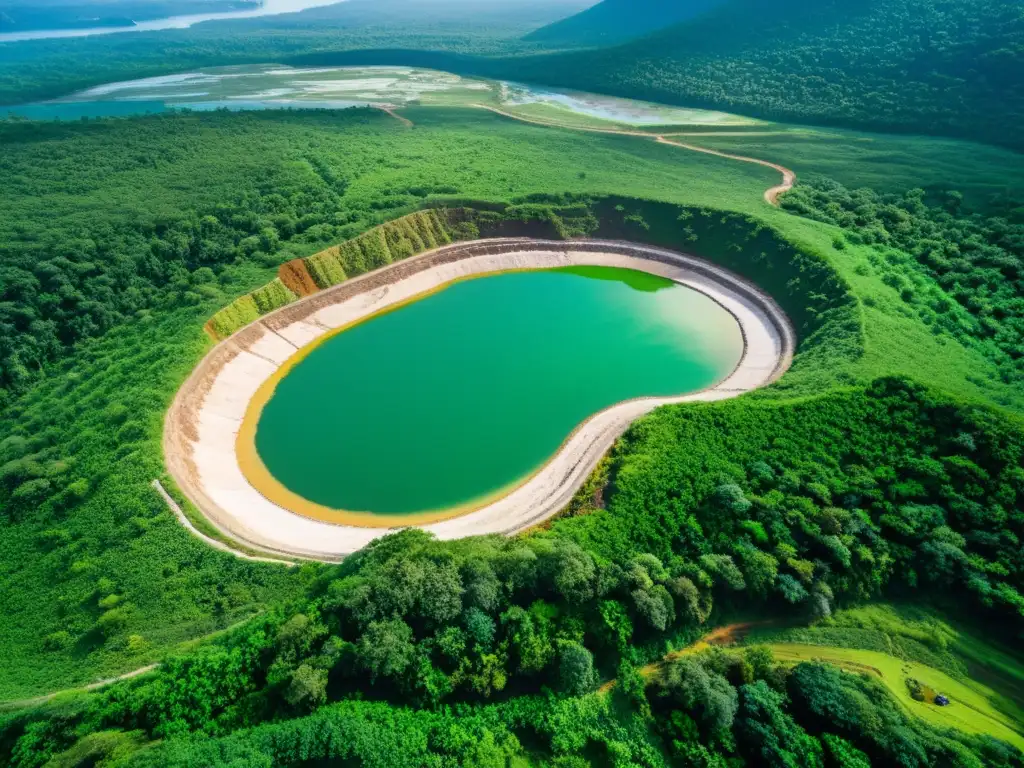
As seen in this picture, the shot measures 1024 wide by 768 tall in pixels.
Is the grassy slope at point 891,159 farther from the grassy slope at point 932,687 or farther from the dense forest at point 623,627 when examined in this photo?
the grassy slope at point 932,687

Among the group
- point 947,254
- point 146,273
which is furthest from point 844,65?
point 146,273

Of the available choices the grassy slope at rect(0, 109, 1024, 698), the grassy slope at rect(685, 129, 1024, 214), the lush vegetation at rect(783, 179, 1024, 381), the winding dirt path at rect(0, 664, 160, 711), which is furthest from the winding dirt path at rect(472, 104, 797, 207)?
the winding dirt path at rect(0, 664, 160, 711)

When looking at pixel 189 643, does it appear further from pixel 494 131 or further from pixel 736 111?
pixel 736 111

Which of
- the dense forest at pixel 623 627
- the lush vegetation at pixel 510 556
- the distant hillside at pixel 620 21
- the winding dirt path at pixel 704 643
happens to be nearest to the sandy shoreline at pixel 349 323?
the lush vegetation at pixel 510 556

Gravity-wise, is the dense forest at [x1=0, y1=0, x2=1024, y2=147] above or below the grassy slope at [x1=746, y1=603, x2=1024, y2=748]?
above

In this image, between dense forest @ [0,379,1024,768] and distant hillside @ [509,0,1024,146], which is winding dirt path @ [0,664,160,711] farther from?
distant hillside @ [509,0,1024,146]
